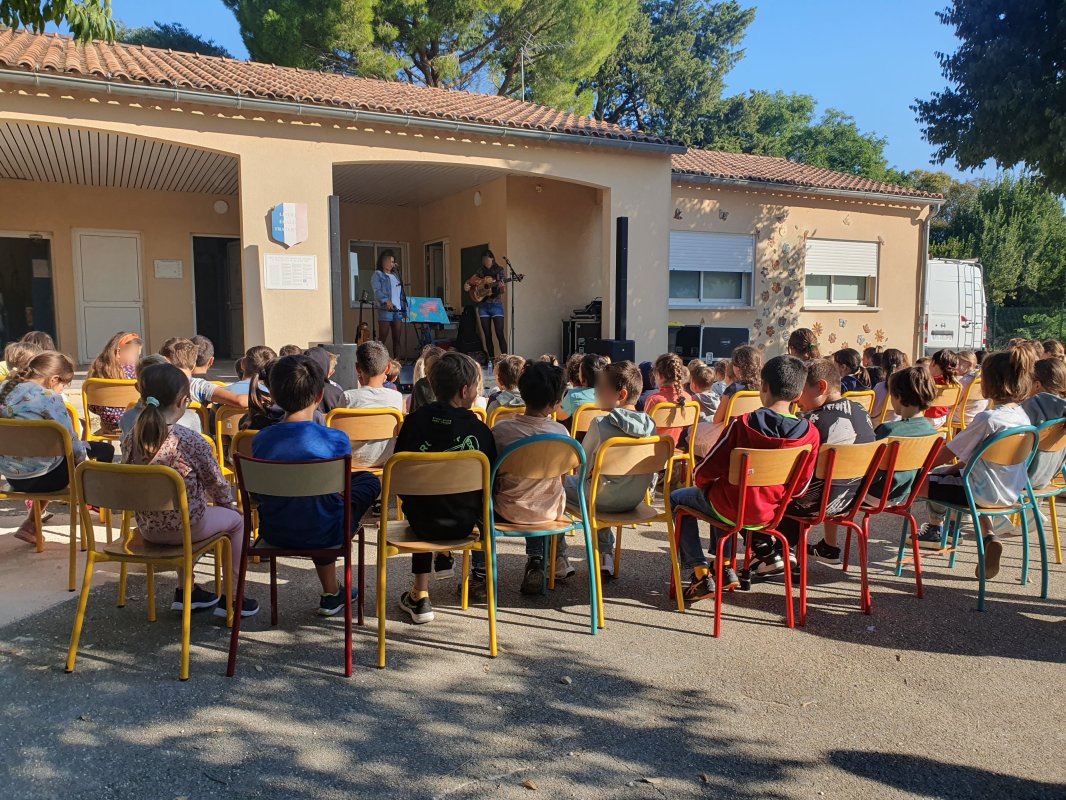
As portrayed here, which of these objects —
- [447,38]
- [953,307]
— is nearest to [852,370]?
[953,307]

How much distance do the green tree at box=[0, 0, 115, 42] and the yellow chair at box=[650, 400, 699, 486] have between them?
169 inches

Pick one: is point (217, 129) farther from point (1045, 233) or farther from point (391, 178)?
point (1045, 233)

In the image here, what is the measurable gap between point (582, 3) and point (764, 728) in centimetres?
2126

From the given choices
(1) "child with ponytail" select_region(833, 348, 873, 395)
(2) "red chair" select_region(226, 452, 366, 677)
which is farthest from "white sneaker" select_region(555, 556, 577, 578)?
(1) "child with ponytail" select_region(833, 348, 873, 395)

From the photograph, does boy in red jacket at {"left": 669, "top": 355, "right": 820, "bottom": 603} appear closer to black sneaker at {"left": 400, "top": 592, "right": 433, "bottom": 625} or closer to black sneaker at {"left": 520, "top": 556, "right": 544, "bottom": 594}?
black sneaker at {"left": 520, "top": 556, "right": 544, "bottom": 594}

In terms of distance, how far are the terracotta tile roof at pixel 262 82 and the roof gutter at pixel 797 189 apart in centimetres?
228

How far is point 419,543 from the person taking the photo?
10.6ft

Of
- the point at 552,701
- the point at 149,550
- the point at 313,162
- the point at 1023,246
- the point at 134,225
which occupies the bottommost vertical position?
the point at 552,701

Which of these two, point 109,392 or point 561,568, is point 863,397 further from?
point 109,392

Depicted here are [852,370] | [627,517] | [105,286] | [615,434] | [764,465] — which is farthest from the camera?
[105,286]

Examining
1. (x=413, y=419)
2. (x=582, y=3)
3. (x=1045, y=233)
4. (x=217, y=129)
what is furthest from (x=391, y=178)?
(x=1045, y=233)

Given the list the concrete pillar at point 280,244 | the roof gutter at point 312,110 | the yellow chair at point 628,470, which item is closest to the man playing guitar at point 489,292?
the roof gutter at point 312,110

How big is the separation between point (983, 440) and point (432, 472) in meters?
2.79

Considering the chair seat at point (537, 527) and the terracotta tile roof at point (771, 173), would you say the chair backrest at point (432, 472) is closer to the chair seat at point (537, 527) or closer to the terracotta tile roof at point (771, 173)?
the chair seat at point (537, 527)
